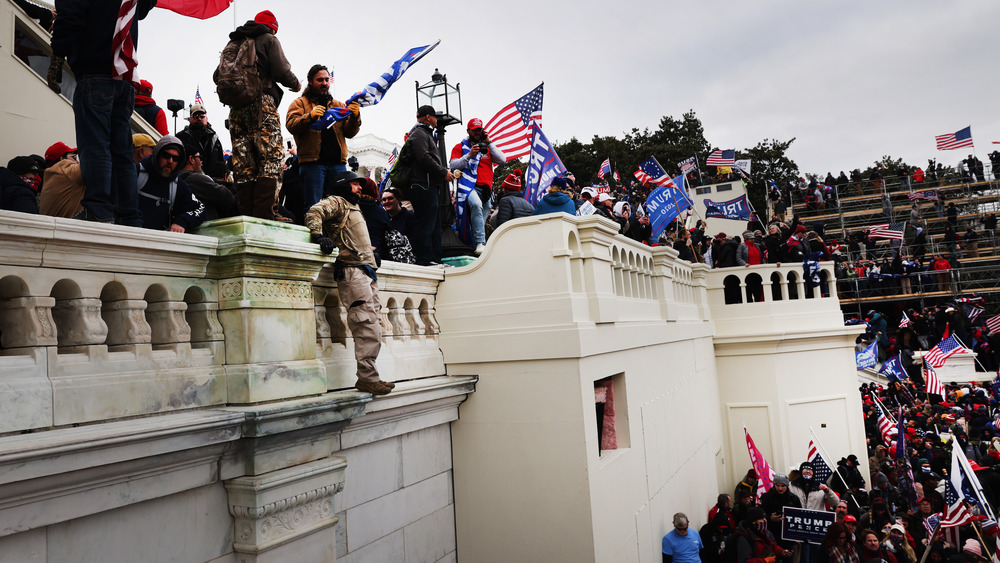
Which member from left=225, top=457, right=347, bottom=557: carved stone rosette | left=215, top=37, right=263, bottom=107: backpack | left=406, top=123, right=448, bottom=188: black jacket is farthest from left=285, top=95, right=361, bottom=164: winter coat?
left=225, top=457, right=347, bottom=557: carved stone rosette

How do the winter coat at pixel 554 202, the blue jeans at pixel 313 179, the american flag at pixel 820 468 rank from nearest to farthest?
the blue jeans at pixel 313 179 → the winter coat at pixel 554 202 → the american flag at pixel 820 468

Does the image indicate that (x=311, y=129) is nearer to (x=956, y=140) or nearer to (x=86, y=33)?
(x=86, y=33)

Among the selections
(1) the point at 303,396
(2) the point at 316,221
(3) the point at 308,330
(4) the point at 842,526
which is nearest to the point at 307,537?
(1) the point at 303,396

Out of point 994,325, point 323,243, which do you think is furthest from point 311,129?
point 994,325

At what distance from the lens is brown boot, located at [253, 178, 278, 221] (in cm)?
499

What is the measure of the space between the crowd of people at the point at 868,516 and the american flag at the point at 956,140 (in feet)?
90.4

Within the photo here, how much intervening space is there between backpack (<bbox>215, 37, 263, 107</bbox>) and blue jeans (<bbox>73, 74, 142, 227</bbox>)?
66 cm

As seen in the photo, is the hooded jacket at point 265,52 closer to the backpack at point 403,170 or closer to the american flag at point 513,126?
the backpack at point 403,170

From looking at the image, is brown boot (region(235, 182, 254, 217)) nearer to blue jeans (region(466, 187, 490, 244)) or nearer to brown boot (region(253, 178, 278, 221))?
brown boot (region(253, 178, 278, 221))

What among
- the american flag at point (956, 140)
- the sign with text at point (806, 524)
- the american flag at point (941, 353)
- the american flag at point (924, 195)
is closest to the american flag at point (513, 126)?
the sign with text at point (806, 524)

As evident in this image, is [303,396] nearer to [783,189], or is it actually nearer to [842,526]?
[842,526]

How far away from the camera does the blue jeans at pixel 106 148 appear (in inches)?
162

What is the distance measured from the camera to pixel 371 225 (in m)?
7.04

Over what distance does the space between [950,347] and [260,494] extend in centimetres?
2054
